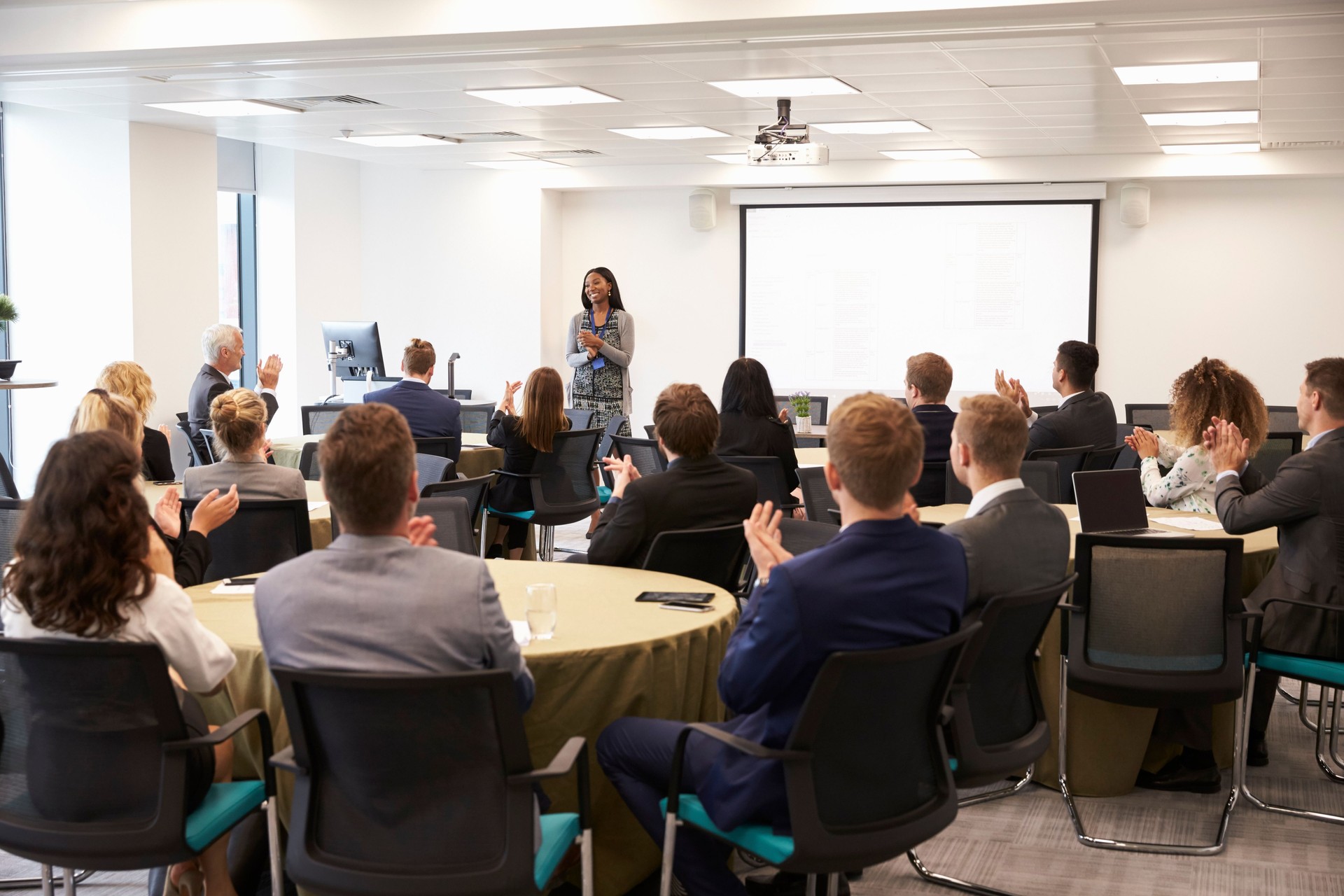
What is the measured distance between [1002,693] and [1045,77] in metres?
4.60

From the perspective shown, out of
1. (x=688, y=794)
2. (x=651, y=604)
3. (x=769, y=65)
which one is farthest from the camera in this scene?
(x=769, y=65)

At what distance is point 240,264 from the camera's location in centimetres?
1109

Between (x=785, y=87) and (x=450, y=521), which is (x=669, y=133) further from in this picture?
(x=450, y=521)

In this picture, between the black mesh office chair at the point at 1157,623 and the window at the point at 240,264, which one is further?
the window at the point at 240,264

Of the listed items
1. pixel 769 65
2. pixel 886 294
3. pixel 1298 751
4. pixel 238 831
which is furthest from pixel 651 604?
pixel 886 294

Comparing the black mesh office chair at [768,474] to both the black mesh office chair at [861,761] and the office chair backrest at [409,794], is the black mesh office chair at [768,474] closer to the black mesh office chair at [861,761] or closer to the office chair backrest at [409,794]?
the black mesh office chair at [861,761]

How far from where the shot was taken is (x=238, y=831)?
9.89 ft

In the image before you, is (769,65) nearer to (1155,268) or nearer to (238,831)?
(238,831)

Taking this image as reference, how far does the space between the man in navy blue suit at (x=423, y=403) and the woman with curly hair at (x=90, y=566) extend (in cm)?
Result: 365

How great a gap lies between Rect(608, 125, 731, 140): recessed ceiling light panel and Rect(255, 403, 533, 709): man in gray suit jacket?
6862 mm

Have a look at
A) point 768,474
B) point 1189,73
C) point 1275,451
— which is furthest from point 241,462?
point 1189,73

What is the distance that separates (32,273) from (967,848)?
8050 mm

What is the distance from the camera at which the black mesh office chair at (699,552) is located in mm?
3668

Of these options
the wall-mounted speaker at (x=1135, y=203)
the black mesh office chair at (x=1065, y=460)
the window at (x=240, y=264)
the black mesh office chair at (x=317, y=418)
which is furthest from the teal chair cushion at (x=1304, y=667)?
the window at (x=240, y=264)
